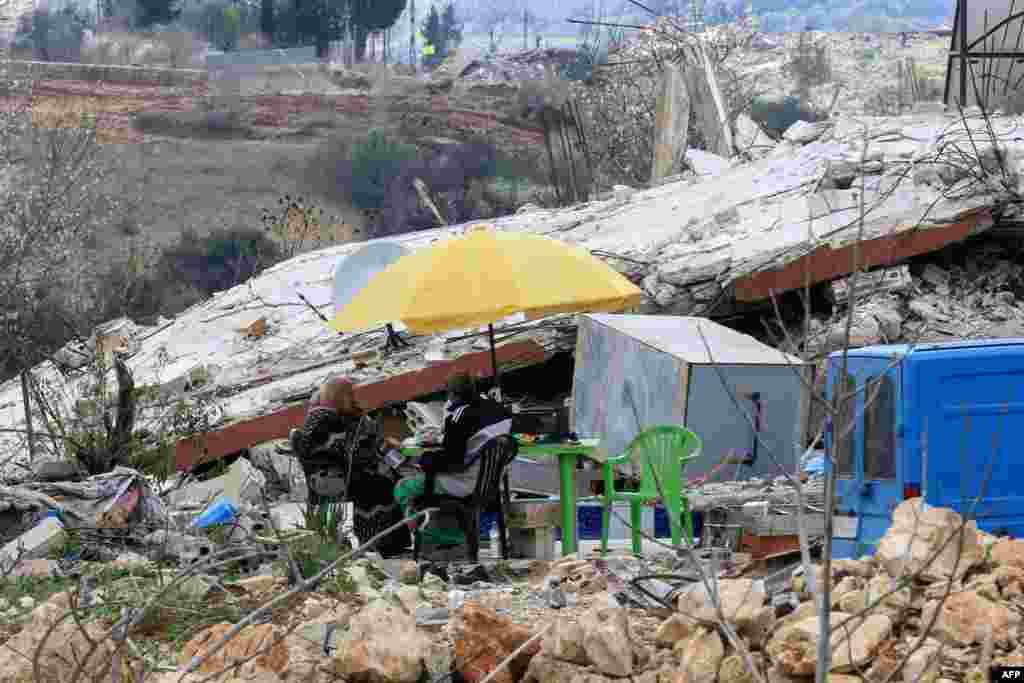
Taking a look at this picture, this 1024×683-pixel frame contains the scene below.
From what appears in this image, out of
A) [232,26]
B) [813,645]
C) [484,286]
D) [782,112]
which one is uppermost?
[484,286]

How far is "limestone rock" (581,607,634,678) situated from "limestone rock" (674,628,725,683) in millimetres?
185

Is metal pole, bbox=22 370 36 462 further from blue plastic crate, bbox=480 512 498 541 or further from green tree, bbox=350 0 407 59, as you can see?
green tree, bbox=350 0 407 59

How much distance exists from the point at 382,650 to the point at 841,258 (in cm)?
899

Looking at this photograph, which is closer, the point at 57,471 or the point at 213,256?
the point at 57,471

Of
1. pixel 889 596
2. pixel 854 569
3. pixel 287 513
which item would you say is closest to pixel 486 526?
pixel 287 513

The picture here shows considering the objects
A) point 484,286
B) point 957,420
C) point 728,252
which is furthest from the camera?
point 728,252

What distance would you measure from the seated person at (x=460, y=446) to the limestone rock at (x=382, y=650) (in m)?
2.81

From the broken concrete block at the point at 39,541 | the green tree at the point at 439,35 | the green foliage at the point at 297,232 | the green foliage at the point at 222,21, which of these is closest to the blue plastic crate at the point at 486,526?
the broken concrete block at the point at 39,541

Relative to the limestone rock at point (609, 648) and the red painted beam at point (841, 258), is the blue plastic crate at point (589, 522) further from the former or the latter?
the limestone rock at point (609, 648)

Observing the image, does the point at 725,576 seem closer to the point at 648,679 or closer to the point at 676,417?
the point at 648,679

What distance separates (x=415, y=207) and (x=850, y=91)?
31606 mm

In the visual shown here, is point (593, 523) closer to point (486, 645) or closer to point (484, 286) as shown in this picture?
point (484, 286)

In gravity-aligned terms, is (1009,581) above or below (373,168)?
above

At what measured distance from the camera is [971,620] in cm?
487
